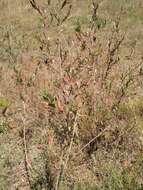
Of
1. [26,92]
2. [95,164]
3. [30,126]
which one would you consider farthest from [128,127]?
[26,92]

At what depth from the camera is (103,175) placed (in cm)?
434

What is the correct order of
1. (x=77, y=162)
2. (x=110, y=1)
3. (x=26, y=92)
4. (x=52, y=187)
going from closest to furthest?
(x=52, y=187), (x=77, y=162), (x=26, y=92), (x=110, y=1)

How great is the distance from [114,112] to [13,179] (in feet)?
4.34

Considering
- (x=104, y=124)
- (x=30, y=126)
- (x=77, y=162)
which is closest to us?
(x=77, y=162)

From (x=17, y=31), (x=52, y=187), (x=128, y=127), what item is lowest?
(x=52, y=187)

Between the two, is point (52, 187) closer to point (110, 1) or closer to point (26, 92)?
point (26, 92)

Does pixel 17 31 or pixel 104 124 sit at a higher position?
pixel 17 31

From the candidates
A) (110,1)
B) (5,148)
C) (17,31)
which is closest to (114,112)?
(5,148)

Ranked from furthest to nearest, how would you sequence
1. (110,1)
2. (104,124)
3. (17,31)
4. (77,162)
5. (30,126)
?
(110,1)
(17,31)
(30,126)
(104,124)
(77,162)

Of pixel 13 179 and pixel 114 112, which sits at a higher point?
pixel 114 112

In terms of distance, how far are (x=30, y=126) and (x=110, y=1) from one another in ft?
26.2

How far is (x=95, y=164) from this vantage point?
461 cm

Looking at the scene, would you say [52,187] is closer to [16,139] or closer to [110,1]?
[16,139]

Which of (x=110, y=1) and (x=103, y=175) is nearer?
(x=103, y=175)
